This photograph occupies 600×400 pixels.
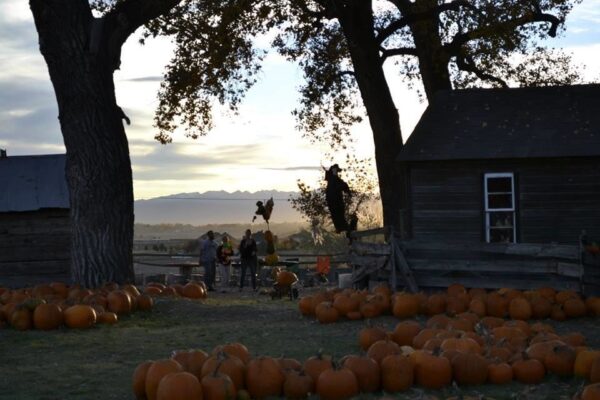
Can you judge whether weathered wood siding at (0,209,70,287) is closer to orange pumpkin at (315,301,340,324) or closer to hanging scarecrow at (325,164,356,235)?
hanging scarecrow at (325,164,356,235)

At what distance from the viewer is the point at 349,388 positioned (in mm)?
9547

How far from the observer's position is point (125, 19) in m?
22.2

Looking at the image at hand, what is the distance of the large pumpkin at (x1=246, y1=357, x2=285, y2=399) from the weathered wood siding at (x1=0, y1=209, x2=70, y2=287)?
65.7 feet

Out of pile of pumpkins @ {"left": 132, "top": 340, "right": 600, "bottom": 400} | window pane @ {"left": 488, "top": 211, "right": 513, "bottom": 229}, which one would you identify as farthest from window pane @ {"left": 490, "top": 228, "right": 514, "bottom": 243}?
pile of pumpkins @ {"left": 132, "top": 340, "right": 600, "bottom": 400}

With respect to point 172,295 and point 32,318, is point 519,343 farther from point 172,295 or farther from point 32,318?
point 172,295

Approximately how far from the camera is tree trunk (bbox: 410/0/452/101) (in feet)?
98.1

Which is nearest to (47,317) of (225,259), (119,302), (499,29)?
(119,302)

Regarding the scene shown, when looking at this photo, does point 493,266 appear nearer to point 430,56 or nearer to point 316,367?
point 316,367

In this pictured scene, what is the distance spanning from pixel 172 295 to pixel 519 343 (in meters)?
11.5

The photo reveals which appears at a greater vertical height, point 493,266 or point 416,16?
point 416,16

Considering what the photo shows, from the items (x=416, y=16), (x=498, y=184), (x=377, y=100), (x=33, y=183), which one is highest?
(x=416, y=16)

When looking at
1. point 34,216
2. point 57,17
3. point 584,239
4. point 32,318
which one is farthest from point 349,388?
point 34,216

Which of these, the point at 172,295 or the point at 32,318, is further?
the point at 172,295

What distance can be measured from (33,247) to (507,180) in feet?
44.3
